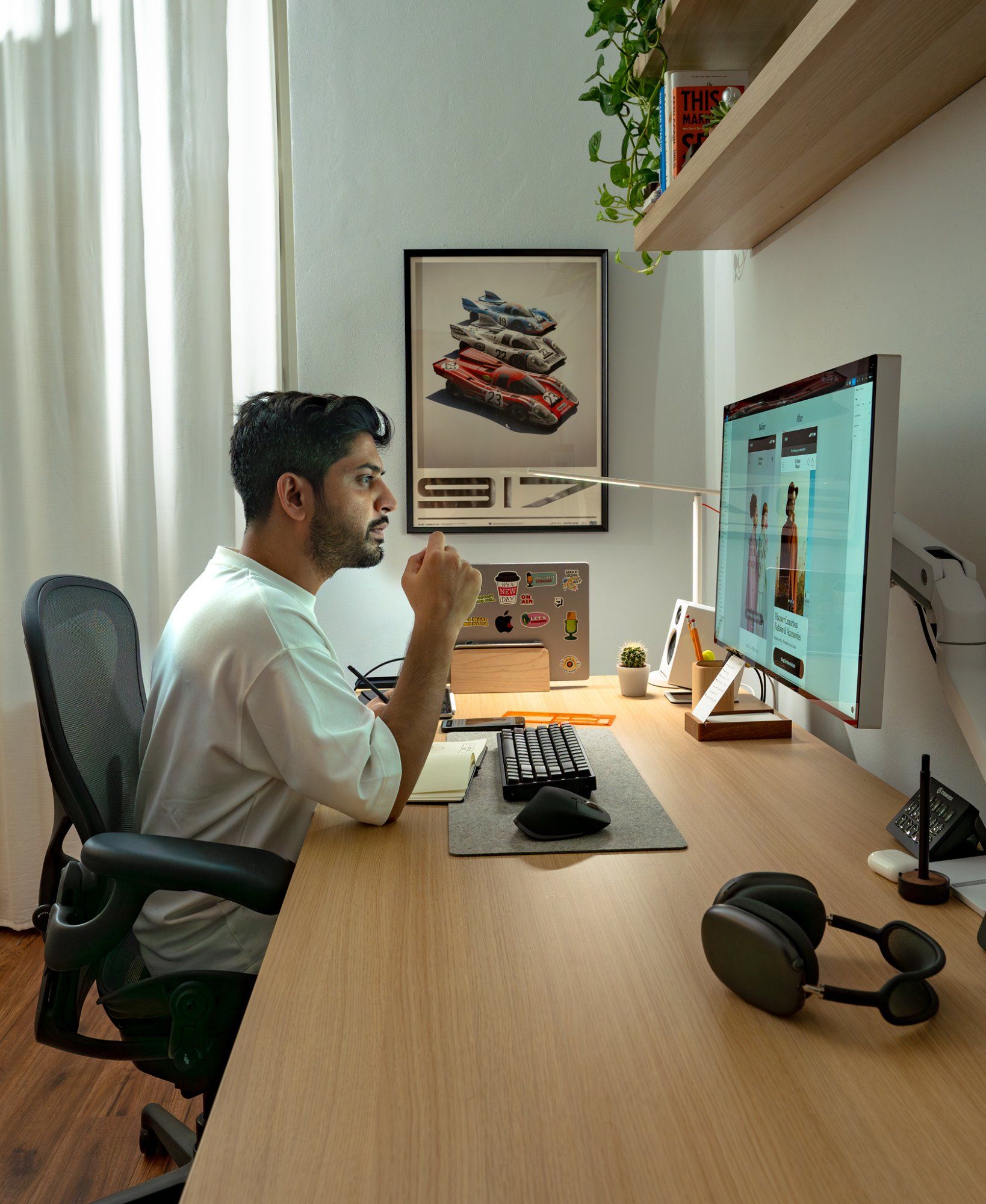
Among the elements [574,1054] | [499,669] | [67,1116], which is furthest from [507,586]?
[574,1054]

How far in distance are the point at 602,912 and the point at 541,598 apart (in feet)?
3.95

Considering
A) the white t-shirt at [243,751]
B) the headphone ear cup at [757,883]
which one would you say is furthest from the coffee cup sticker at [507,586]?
the headphone ear cup at [757,883]

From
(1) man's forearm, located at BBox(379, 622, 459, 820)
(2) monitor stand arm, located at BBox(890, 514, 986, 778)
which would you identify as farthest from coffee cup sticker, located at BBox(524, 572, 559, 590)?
(2) monitor stand arm, located at BBox(890, 514, 986, 778)

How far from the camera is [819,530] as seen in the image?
3.40 feet

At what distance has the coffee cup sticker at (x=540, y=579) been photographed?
2.01 meters

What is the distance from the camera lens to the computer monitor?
89cm

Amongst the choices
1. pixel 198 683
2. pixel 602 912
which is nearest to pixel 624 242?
pixel 198 683

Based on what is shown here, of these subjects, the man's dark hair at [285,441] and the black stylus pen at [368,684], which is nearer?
the man's dark hair at [285,441]

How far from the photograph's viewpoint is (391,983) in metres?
0.73

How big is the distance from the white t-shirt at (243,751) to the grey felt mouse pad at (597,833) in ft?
0.39

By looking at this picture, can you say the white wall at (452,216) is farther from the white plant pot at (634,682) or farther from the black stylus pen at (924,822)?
the black stylus pen at (924,822)

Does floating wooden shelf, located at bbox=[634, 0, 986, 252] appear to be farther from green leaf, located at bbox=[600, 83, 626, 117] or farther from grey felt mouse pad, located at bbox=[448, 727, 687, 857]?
grey felt mouse pad, located at bbox=[448, 727, 687, 857]

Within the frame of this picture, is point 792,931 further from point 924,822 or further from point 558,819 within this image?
point 558,819

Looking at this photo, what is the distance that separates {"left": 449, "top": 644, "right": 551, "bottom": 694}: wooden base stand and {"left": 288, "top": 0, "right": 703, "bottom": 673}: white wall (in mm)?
716
